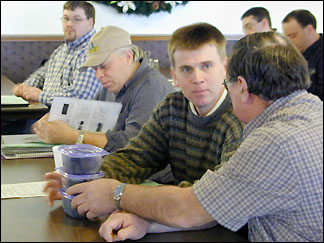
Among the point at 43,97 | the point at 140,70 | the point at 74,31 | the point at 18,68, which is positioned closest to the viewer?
the point at 140,70

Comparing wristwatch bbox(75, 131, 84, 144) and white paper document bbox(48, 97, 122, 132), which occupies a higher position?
white paper document bbox(48, 97, 122, 132)

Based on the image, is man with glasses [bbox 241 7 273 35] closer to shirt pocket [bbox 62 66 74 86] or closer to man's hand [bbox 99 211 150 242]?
shirt pocket [bbox 62 66 74 86]

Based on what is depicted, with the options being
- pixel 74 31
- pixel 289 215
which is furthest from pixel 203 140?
pixel 74 31

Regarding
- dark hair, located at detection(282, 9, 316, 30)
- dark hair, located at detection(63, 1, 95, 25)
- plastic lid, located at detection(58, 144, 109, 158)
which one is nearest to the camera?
plastic lid, located at detection(58, 144, 109, 158)

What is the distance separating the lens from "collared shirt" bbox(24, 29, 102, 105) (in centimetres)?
340

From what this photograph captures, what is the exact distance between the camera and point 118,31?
8.45 feet

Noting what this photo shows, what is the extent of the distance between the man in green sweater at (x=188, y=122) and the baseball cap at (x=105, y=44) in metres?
0.65

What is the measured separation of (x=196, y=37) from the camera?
188cm

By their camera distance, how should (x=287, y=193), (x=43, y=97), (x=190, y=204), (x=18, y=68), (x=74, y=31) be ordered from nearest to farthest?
(x=287, y=193), (x=190, y=204), (x=43, y=97), (x=74, y=31), (x=18, y=68)

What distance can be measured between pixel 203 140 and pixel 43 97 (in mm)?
1883

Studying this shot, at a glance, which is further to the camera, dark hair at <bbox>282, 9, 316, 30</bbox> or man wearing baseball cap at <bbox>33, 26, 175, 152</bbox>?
dark hair at <bbox>282, 9, 316, 30</bbox>

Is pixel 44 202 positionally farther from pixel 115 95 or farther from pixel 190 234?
pixel 115 95

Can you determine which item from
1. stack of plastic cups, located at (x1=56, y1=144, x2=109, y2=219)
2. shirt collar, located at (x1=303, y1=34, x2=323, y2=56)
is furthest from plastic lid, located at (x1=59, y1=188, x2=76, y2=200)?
shirt collar, located at (x1=303, y1=34, x2=323, y2=56)

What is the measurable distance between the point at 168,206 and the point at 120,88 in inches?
52.6
